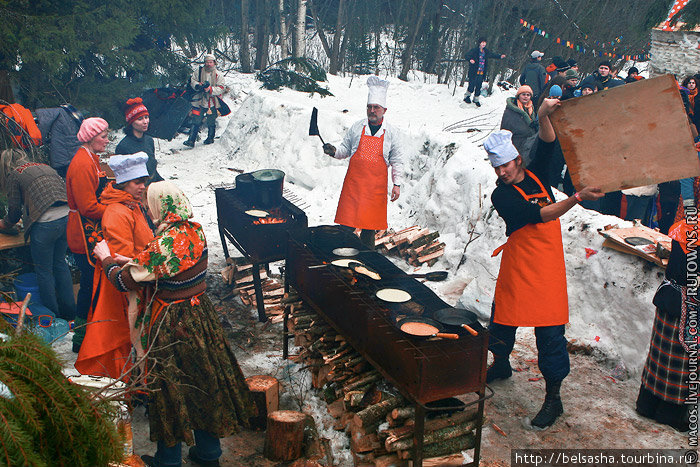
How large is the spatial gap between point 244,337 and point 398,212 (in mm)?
4162

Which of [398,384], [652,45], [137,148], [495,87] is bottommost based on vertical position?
[398,384]

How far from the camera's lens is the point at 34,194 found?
584 centimetres

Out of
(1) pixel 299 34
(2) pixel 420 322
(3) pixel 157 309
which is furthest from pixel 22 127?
(1) pixel 299 34

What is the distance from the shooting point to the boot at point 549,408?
15.4 feet

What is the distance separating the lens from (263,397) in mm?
4766

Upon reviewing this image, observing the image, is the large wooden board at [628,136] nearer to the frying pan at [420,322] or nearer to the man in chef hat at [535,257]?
Answer: the man in chef hat at [535,257]

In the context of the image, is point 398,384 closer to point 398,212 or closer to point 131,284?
point 131,284

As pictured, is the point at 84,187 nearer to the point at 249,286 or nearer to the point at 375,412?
the point at 249,286

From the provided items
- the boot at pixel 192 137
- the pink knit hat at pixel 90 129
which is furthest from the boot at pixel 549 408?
the boot at pixel 192 137

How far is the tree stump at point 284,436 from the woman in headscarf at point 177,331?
38 centimetres

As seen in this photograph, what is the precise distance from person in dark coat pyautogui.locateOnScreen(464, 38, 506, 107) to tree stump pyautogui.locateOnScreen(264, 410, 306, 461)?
12453 mm

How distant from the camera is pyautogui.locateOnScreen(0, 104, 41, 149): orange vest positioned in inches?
271

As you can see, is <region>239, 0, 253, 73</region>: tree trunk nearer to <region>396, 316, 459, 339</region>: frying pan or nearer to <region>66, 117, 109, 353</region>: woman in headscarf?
<region>66, 117, 109, 353</region>: woman in headscarf

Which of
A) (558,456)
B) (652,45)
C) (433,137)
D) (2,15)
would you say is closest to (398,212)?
(433,137)
